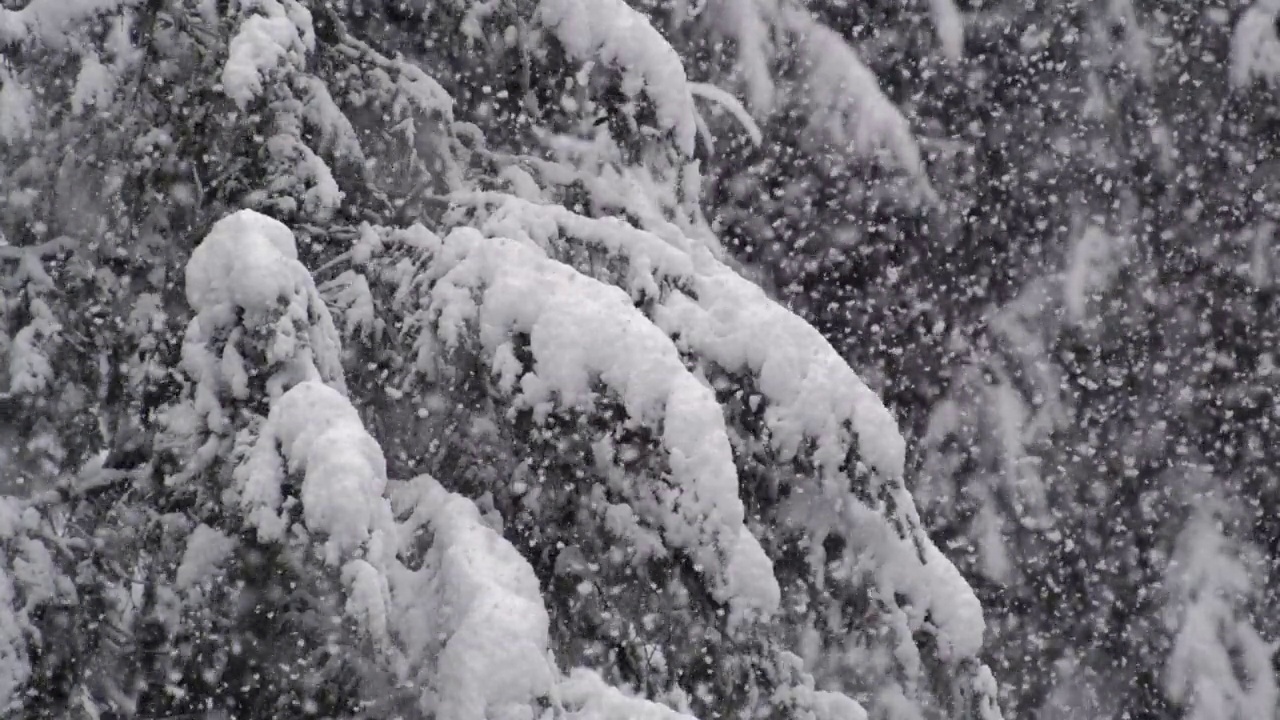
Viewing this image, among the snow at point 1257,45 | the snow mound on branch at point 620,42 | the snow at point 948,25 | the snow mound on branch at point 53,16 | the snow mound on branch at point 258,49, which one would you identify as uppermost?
the snow at point 1257,45

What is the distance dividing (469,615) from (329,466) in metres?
0.33

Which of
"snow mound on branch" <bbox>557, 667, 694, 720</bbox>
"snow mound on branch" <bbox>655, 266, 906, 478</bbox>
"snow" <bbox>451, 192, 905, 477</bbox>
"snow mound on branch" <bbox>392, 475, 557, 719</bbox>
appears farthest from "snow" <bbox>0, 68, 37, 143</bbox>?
"snow mound on branch" <bbox>557, 667, 694, 720</bbox>

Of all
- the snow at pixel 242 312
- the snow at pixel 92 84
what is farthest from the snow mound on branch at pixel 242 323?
the snow at pixel 92 84

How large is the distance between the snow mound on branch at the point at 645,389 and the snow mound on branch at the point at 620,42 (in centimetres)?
75

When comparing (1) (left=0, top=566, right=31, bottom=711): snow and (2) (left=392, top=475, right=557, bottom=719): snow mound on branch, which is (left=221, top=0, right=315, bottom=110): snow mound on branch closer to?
(2) (left=392, top=475, right=557, bottom=719): snow mound on branch

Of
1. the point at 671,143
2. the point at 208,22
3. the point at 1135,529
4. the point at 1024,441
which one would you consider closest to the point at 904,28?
the point at 1024,441

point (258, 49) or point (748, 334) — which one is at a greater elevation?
point (748, 334)

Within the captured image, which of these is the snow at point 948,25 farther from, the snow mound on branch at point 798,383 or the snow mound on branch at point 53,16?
the snow mound on branch at point 53,16

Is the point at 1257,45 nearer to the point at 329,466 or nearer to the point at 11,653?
the point at 329,466

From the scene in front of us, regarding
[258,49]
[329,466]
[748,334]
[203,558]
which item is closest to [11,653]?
[203,558]

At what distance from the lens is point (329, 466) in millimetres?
2002

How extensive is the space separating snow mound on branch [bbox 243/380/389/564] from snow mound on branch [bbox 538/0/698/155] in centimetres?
114

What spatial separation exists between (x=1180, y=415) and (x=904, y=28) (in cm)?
247

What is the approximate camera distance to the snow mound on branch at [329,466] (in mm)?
1983
